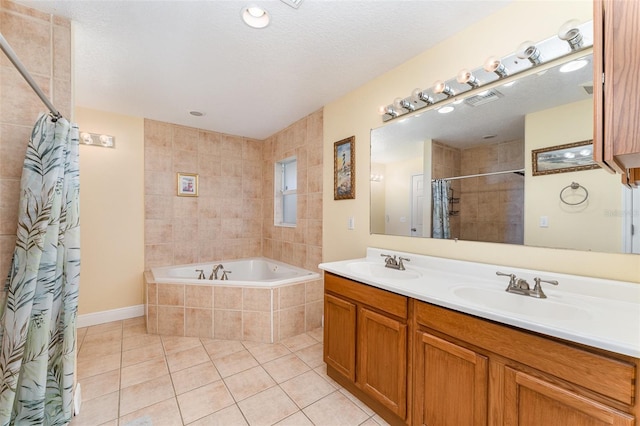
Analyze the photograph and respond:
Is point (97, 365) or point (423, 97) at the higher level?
point (423, 97)

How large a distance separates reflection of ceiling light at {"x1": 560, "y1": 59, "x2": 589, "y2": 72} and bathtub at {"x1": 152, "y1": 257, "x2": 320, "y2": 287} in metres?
2.41

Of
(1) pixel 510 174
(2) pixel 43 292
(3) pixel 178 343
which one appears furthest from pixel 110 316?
(1) pixel 510 174

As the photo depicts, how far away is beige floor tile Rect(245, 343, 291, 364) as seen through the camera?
2.21 metres

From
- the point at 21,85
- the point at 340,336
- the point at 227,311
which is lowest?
the point at 227,311

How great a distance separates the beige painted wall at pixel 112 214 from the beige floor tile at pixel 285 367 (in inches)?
82.5

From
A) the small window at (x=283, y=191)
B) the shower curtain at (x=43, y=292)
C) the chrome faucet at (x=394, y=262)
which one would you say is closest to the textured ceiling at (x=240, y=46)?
the shower curtain at (x=43, y=292)

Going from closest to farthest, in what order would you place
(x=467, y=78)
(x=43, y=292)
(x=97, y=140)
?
(x=43, y=292) < (x=467, y=78) < (x=97, y=140)

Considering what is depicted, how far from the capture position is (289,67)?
6.78 feet

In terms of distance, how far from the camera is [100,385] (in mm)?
1860

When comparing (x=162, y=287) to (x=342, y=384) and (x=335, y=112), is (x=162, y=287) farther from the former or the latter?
(x=335, y=112)

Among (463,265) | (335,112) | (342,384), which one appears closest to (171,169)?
(335,112)

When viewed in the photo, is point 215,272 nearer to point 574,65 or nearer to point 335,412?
point 335,412

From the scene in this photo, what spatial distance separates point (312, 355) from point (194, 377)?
3.05ft

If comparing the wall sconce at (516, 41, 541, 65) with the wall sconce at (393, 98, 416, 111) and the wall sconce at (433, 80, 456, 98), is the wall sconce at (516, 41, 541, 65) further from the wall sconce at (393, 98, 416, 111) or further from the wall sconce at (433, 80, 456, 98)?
the wall sconce at (393, 98, 416, 111)
